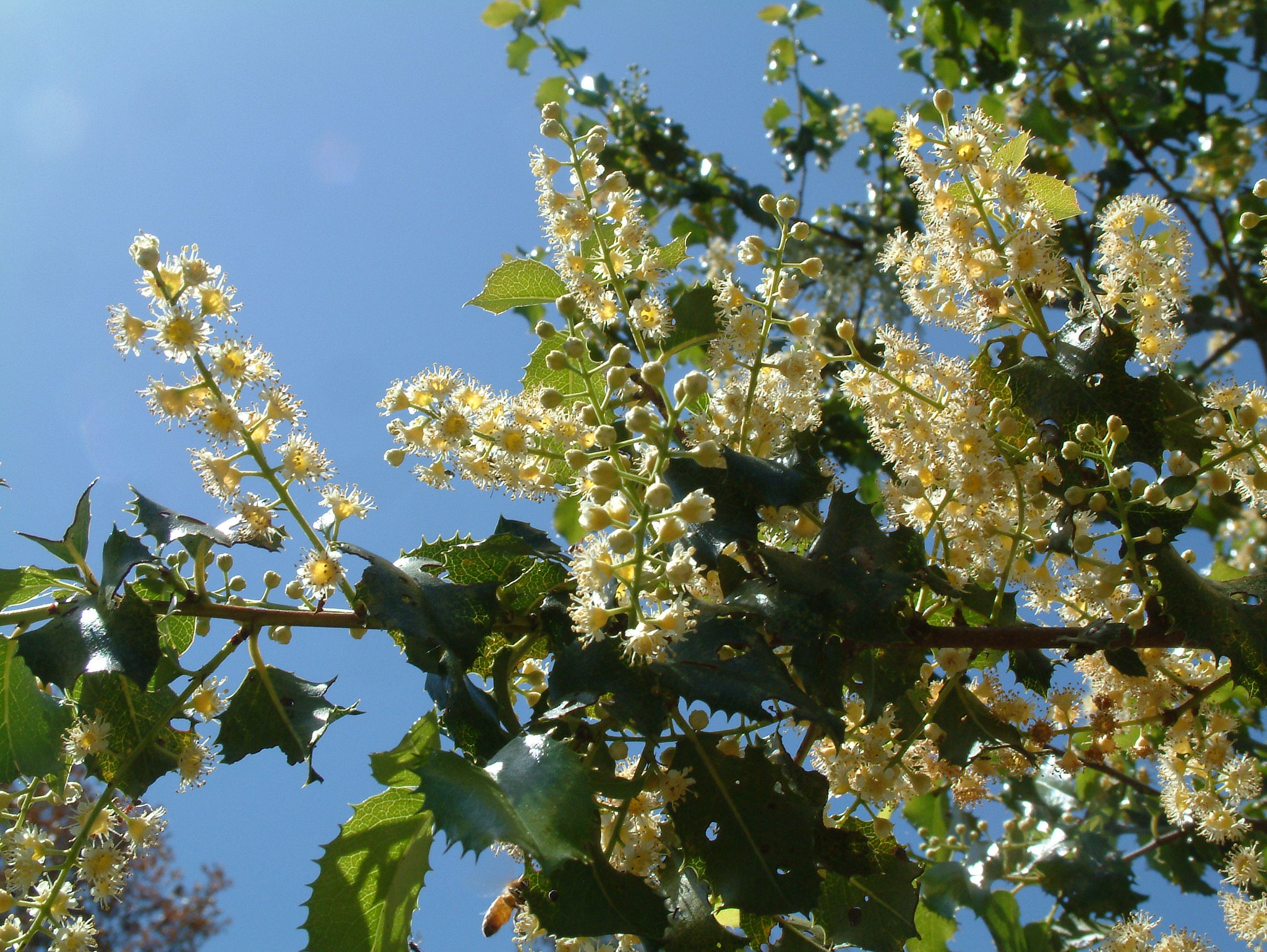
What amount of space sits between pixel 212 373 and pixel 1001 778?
158 cm

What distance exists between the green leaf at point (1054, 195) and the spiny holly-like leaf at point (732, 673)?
972 mm

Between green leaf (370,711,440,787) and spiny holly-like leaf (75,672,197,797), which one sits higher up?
spiny holly-like leaf (75,672,197,797)

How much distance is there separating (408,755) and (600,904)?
0.32 metres

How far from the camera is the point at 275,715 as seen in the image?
1.34 metres

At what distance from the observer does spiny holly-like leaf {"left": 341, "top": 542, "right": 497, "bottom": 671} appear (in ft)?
3.76

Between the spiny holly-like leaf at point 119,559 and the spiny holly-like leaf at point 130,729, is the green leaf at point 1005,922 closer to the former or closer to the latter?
the spiny holly-like leaf at point 130,729

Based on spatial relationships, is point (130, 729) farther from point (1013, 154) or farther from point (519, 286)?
point (1013, 154)

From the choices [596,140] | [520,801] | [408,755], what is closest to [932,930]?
[408,755]

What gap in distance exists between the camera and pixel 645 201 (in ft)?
17.4

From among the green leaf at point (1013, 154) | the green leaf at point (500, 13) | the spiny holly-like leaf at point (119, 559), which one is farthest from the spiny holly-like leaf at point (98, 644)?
the green leaf at point (500, 13)

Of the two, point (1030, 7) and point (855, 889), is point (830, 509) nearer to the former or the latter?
point (855, 889)

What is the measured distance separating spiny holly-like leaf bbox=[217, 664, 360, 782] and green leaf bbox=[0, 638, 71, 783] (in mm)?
246

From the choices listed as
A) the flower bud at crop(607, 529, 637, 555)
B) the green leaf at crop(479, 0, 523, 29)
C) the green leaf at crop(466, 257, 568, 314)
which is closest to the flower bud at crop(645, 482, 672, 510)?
the flower bud at crop(607, 529, 637, 555)

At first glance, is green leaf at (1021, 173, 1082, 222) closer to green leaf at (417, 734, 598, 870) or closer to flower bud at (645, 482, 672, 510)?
flower bud at (645, 482, 672, 510)
